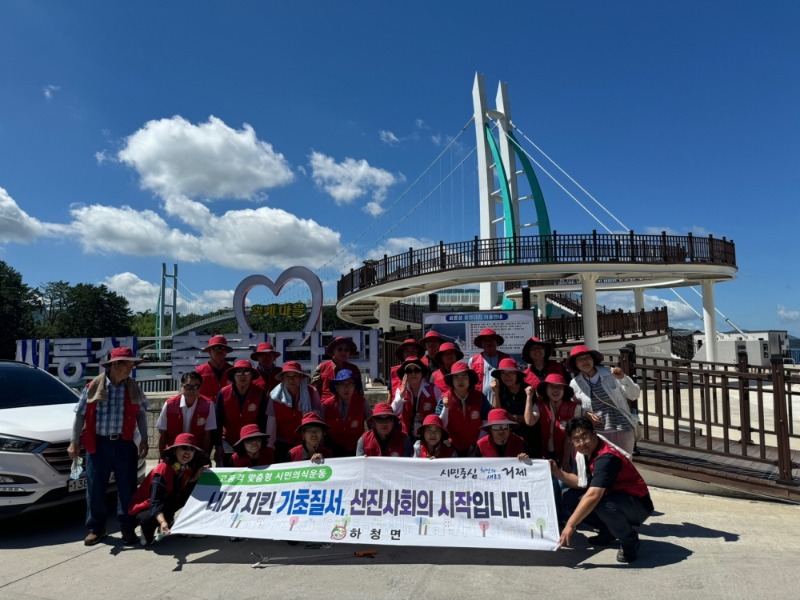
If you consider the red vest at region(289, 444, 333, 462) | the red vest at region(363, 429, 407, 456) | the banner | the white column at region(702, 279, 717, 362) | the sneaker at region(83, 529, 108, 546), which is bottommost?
the sneaker at region(83, 529, 108, 546)

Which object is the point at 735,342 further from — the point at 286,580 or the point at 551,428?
the point at 286,580

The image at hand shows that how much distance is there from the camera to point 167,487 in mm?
4277

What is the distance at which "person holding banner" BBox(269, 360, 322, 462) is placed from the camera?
4.88 m

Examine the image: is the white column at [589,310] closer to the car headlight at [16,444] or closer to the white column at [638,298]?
the white column at [638,298]

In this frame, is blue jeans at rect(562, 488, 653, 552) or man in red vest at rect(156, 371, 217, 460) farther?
man in red vest at rect(156, 371, 217, 460)

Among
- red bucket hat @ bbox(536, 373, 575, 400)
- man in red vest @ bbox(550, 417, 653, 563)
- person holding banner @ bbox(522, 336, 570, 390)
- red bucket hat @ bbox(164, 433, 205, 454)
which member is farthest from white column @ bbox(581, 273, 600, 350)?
red bucket hat @ bbox(164, 433, 205, 454)

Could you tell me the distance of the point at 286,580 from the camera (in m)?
3.56

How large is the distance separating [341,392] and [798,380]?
15.1 ft

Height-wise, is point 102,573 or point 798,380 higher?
point 798,380

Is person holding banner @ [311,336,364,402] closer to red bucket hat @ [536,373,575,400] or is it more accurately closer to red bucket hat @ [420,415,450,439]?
red bucket hat @ [420,415,450,439]

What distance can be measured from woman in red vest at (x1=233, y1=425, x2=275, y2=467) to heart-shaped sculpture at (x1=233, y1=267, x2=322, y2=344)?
6.13m

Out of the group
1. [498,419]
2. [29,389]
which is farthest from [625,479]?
[29,389]

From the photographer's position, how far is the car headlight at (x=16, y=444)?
442 cm

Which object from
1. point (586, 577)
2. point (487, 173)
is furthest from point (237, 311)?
point (487, 173)
